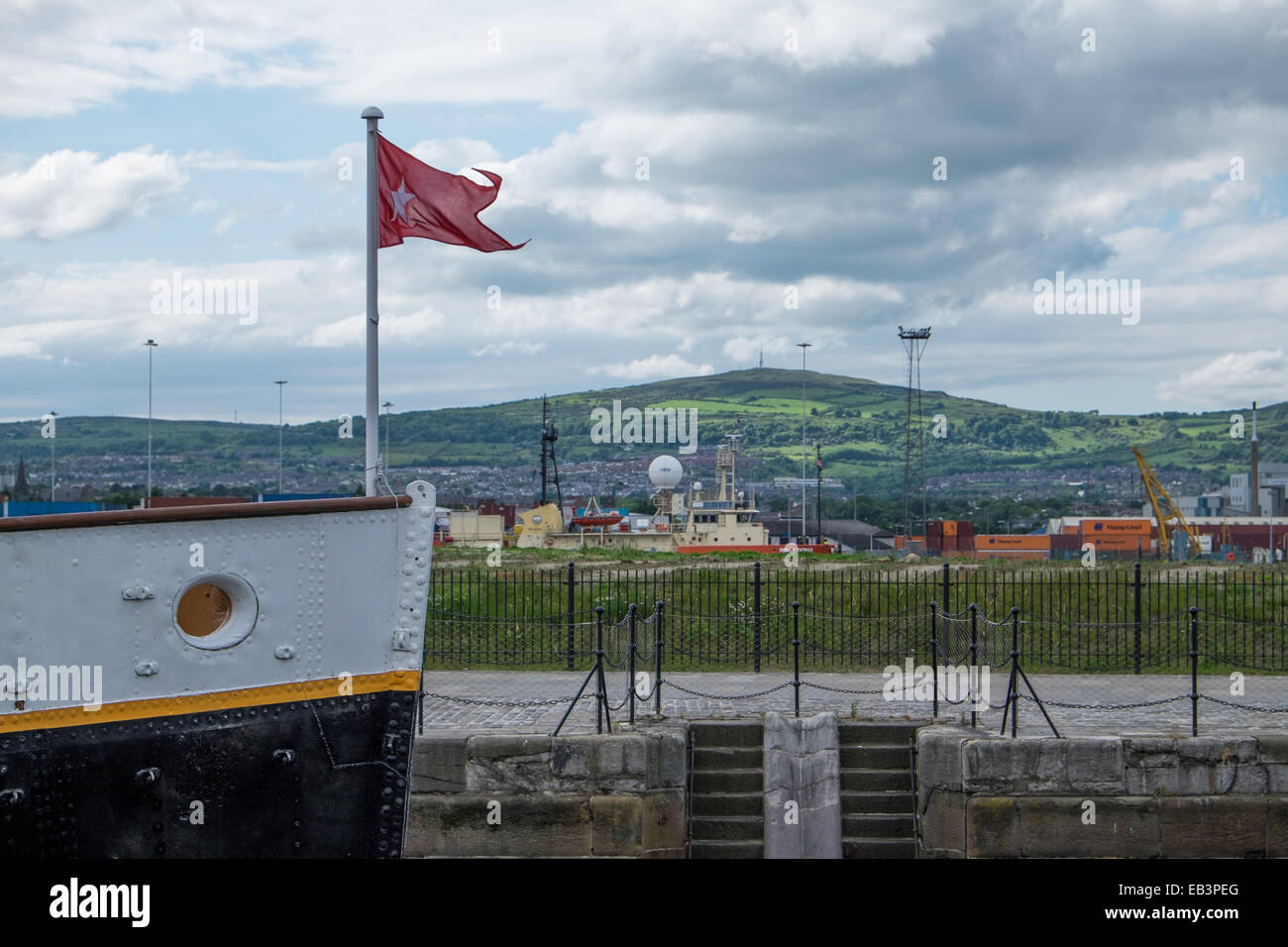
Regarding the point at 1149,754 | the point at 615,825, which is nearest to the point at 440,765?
the point at 615,825

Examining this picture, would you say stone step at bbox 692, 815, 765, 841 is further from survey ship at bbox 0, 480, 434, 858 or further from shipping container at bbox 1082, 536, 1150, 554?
shipping container at bbox 1082, 536, 1150, 554

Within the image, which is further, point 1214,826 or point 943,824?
point 943,824

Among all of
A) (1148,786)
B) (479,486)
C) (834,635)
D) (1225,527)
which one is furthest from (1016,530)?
(1148,786)

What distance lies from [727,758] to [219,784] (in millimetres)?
6172

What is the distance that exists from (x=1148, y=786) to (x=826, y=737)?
303 cm

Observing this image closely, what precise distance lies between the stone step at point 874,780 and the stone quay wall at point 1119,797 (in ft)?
2.11

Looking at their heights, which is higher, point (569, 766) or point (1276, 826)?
point (569, 766)

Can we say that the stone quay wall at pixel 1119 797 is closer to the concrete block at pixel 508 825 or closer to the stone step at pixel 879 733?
the stone step at pixel 879 733

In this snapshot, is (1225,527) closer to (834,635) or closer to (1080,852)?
(834,635)

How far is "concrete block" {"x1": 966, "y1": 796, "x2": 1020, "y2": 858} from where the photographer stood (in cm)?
1157

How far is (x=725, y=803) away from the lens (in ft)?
40.3

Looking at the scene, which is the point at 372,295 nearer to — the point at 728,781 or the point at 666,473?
the point at 728,781

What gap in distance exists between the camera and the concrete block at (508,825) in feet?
37.4

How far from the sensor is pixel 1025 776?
459 inches
